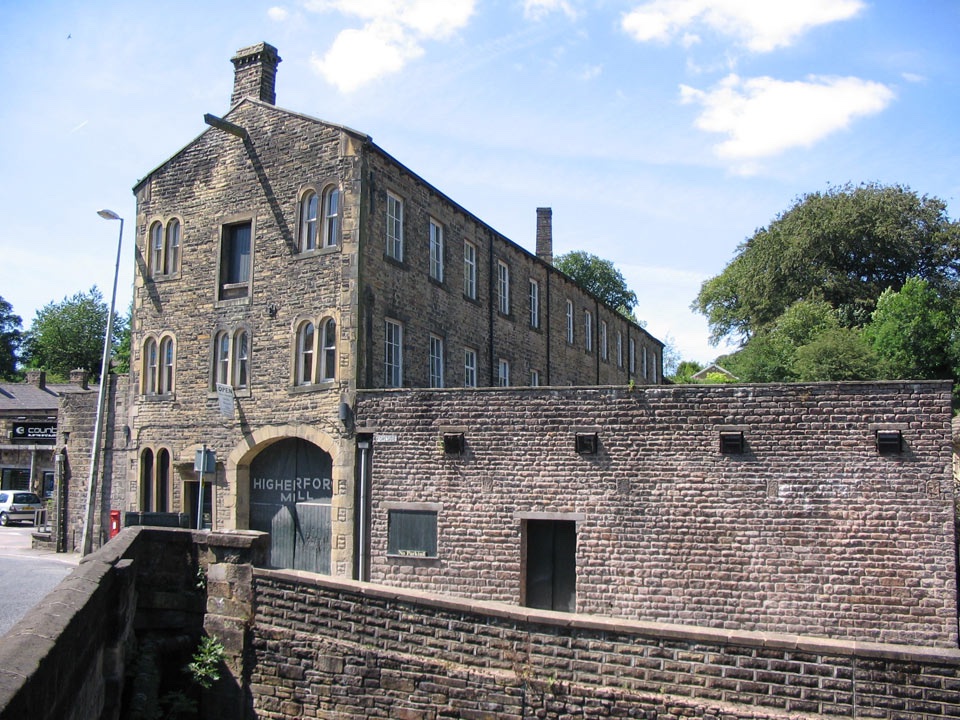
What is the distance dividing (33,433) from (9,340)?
34052 mm

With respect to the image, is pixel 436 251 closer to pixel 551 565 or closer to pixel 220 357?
pixel 220 357

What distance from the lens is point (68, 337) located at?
232ft

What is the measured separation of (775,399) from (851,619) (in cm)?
353

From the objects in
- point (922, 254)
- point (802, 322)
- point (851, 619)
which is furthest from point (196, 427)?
point (922, 254)

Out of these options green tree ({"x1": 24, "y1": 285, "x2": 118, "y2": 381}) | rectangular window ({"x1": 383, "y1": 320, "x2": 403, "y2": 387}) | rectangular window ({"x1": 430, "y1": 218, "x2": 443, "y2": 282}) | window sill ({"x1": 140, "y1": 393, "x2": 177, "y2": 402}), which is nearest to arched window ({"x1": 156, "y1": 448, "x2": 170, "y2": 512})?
window sill ({"x1": 140, "y1": 393, "x2": 177, "y2": 402})

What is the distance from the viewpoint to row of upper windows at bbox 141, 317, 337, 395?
18.0m

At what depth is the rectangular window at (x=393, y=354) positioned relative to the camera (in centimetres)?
1881

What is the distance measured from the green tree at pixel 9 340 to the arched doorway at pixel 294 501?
200 ft

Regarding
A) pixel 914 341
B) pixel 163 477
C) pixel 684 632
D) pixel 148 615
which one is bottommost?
pixel 148 615

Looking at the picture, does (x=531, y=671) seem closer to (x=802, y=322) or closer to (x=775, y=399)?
(x=775, y=399)

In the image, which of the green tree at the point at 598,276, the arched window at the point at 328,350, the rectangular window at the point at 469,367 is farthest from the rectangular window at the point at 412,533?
the green tree at the point at 598,276

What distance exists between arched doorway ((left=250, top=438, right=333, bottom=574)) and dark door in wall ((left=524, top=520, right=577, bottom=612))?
423 centimetres

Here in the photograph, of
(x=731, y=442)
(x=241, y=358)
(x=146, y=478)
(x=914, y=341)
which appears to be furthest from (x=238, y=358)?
(x=914, y=341)

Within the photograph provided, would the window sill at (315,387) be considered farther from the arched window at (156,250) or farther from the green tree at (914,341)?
the green tree at (914,341)
